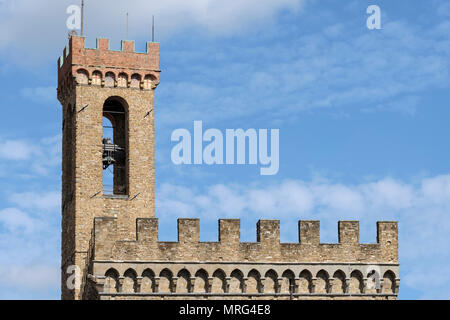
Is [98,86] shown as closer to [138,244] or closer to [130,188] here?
[130,188]

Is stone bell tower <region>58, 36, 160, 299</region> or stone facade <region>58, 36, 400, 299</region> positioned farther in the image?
stone bell tower <region>58, 36, 160, 299</region>

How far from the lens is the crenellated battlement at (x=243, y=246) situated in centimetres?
5044

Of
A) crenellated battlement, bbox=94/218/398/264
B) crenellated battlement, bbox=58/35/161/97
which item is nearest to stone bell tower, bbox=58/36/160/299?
crenellated battlement, bbox=58/35/161/97

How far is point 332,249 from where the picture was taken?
52000mm

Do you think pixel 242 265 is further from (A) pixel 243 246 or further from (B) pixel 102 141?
(B) pixel 102 141

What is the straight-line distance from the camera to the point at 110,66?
60281 mm

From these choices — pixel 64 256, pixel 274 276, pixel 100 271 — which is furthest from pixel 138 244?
pixel 64 256

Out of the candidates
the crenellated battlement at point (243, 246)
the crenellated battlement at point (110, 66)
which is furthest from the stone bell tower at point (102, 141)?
the crenellated battlement at point (243, 246)

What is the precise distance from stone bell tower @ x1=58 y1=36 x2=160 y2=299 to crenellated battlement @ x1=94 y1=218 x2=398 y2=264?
667 centimetres

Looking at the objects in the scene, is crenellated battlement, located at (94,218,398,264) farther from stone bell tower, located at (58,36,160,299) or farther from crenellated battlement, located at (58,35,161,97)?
crenellated battlement, located at (58,35,161,97)

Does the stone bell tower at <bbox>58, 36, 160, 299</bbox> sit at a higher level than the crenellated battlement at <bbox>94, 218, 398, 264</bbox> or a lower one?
higher

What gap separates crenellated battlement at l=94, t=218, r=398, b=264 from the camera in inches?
1986

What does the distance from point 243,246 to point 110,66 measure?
44.7 ft
